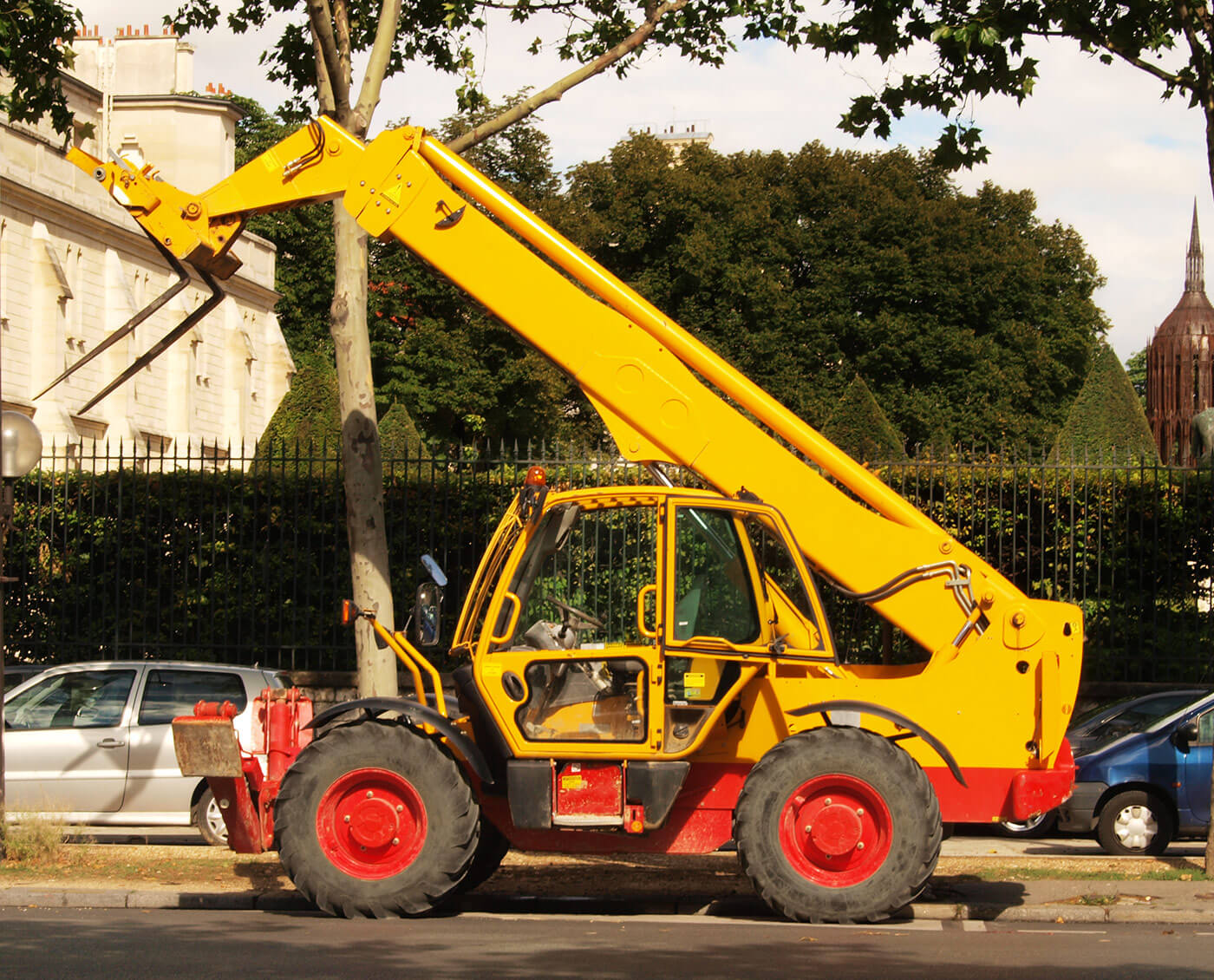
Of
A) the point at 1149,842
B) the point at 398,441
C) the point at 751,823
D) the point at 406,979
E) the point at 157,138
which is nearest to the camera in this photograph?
the point at 406,979

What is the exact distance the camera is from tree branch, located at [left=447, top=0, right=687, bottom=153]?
40.1 feet

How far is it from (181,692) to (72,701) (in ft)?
3.11

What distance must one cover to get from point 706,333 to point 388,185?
40.2m

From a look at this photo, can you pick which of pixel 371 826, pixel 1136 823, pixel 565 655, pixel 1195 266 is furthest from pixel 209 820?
pixel 1195 266

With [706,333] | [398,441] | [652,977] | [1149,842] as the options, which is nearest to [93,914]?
[652,977]

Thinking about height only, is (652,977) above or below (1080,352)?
below

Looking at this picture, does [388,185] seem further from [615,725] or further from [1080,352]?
[1080,352]

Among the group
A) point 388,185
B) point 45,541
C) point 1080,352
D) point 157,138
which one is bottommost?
point 45,541

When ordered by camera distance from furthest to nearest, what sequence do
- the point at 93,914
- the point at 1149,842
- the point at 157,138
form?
the point at 157,138 < the point at 1149,842 < the point at 93,914

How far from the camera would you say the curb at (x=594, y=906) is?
925cm

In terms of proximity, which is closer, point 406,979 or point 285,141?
point 406,979

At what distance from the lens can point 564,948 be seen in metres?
7.94

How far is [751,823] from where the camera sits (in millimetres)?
8500

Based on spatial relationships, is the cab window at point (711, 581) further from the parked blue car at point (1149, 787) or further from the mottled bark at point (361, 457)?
the parked blue car at point (1149, 787)
